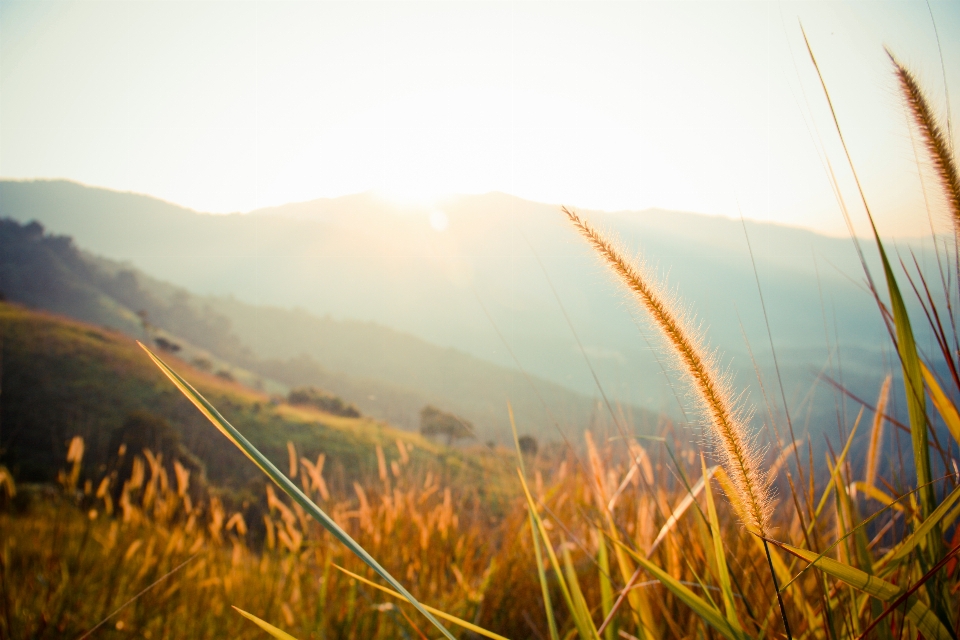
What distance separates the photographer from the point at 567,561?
114cm

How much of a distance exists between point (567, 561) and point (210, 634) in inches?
89.7

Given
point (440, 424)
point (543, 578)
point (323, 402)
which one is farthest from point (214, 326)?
point (543, 578)

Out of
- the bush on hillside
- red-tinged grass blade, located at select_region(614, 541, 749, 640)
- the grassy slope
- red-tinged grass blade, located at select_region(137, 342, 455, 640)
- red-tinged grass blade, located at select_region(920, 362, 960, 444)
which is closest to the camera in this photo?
red-tinged grass blade, located at select_region(137, 342, 455, 640)

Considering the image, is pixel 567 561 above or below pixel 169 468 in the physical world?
above

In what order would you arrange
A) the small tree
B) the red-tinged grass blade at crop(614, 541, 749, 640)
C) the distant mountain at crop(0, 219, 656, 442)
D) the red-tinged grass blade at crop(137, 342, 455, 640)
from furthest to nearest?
1. the distant mountain at crop(0, 219, 656, 442)
2. the small tree
3. the red-tinged grass blade at crop(614, 541, 749, 640)
4. the red-tinged grass blade at crop(137, 342, 455, 640)

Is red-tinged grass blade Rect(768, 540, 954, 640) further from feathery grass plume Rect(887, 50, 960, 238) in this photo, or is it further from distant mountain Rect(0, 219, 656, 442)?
distant mountain Rect(0, 219, 656, 442)

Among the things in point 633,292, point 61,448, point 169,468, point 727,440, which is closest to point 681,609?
point 727,440

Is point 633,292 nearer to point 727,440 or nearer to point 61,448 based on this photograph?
point 727,440

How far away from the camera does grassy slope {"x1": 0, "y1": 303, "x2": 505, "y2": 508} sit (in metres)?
15.4

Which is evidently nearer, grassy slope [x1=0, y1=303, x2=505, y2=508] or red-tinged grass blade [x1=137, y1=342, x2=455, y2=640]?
red-tinged grass blade [x1=137, y1=342, x2=455, y2=640]

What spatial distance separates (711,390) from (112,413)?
882 inches

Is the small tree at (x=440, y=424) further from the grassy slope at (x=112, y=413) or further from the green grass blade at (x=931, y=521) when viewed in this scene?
the green grass blade at (x=931, y=521)

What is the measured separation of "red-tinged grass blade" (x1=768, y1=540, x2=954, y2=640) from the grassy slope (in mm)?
13328

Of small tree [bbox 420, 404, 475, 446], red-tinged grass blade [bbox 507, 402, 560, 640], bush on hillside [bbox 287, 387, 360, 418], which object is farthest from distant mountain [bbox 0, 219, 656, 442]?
red-tinged grass blade [bbox 507, 402, 560, 640]
